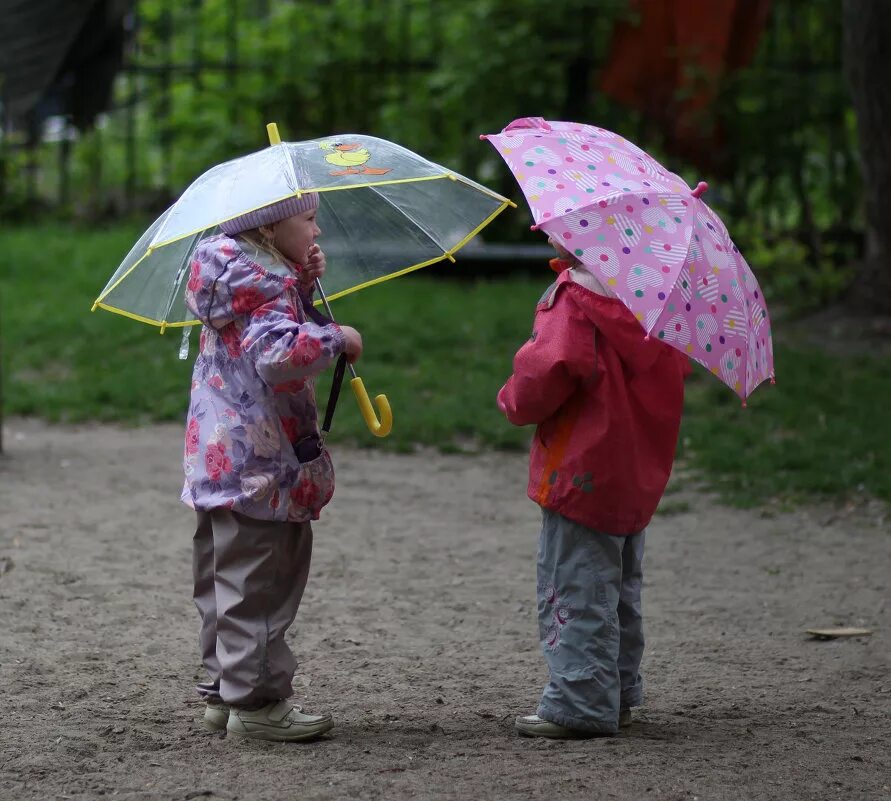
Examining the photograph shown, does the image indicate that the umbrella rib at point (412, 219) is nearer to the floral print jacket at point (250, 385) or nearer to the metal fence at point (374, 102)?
the floral print jacket at point (250, 385)

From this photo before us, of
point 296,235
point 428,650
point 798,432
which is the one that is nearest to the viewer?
point 296,235

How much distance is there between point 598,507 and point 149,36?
1024 cm

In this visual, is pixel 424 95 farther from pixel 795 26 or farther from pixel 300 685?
pixel 300 685

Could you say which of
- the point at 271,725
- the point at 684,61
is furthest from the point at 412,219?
the point at 684,61

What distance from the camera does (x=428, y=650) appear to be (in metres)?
4.39

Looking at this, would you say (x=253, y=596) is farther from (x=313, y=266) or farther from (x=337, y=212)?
(x=337, y=212)

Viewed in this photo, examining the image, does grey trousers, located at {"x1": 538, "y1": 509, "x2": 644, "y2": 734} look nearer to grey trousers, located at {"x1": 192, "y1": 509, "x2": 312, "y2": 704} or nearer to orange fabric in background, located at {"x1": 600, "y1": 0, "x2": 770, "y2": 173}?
grey trousers, located at {"x1": 192, "y1": 509, "x2": 312, "y2": 704}

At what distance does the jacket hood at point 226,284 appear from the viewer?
3.22 metres

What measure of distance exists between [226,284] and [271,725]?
1.11m

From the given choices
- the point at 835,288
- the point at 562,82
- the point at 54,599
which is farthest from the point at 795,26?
the point at 54,599

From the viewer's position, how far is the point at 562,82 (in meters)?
11.5

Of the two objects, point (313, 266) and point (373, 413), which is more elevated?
point (313, 266)

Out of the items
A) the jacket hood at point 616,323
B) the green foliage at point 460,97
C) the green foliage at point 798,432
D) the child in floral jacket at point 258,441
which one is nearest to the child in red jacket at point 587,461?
the jacket hood at point 616,323

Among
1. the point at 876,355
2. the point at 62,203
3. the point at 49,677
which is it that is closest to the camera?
the point at 49,677
